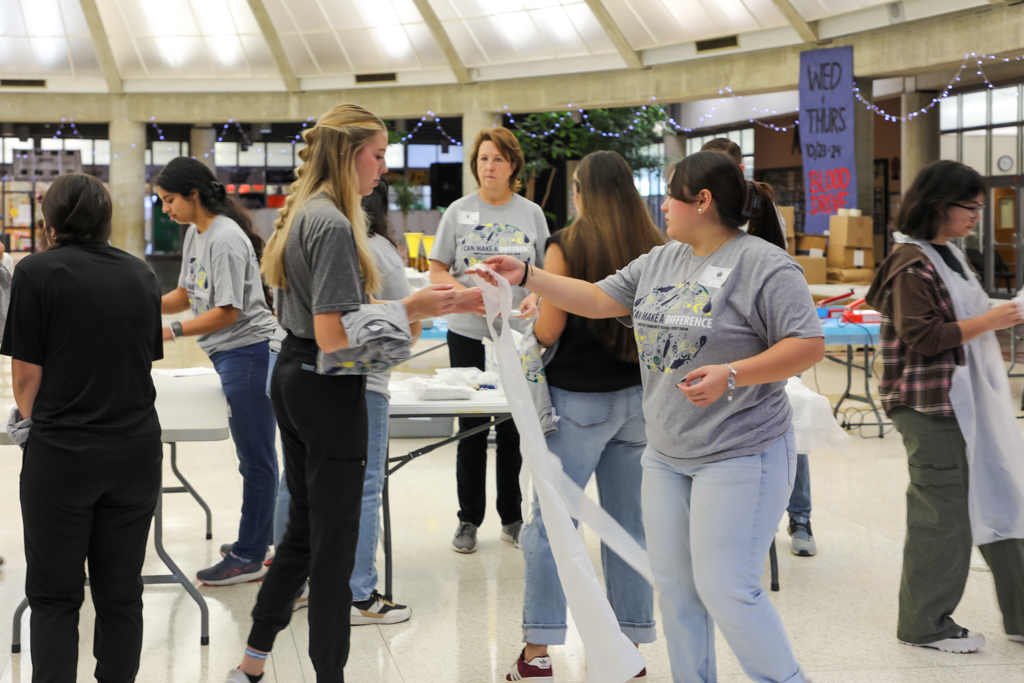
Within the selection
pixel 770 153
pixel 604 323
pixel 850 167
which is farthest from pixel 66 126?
pixel 604 323

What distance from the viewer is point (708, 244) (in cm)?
214

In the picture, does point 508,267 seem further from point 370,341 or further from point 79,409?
point 79,409

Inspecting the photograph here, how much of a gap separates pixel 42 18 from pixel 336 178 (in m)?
15.9

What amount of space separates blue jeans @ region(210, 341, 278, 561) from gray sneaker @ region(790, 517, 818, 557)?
2.13 metres

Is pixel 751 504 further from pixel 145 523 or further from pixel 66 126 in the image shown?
pixel 66 126

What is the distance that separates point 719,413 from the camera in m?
2.04

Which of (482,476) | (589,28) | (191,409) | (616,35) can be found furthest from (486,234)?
(589,28)

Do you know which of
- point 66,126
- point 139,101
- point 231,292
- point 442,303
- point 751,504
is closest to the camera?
point 751,504

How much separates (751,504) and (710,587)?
204 mm

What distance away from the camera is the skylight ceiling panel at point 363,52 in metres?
15.3

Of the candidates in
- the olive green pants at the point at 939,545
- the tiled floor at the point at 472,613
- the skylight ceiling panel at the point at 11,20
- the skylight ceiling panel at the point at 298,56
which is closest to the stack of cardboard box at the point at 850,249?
the tiled floor at the point at 472,613

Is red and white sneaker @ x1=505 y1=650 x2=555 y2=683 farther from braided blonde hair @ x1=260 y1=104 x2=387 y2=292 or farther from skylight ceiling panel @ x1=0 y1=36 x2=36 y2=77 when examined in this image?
skylight ceiling panel @ x1=0 y1=36 x2=36 y2=77

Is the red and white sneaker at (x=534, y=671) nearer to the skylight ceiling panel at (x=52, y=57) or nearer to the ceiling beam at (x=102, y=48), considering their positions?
the ceiling beam at (x=102, y=48)

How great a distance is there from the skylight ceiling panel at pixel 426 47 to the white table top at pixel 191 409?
1239 cm
